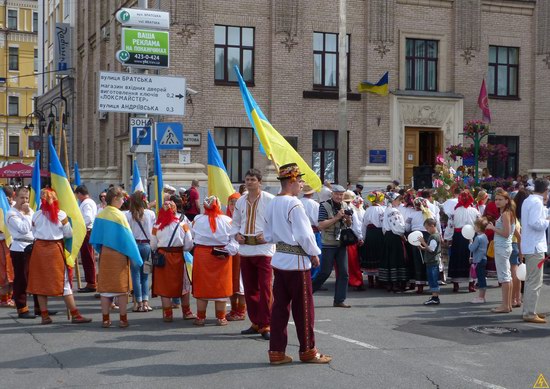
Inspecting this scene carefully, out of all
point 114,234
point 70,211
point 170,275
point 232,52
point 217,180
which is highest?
point 232,52

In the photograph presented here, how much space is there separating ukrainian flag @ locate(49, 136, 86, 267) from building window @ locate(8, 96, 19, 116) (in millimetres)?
67947

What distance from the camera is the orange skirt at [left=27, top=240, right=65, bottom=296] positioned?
10.3 metres

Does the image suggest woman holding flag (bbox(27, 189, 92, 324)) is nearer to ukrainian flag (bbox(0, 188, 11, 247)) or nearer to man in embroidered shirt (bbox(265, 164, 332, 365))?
ukrainian flag (bbox(0, 188, 11, 247))

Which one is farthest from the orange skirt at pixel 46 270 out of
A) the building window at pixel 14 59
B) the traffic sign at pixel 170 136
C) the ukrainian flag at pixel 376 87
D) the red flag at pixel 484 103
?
the building window at pixel 14 59

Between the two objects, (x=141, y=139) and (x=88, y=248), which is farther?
(x=141, y=139)

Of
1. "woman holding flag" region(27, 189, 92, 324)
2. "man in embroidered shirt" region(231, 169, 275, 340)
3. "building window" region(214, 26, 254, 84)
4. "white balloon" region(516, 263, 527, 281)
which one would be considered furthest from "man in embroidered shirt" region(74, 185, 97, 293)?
"building window" region(214, 26, 254, 84)

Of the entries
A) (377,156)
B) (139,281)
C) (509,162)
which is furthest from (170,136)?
(509,162)

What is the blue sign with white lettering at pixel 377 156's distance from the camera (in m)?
27.8

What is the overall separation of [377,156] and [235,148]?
5070mm

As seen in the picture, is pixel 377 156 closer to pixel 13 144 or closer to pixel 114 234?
pixel 114 234

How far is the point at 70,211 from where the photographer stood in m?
10.9

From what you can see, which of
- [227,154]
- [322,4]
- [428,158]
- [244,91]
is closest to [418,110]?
[428,158]

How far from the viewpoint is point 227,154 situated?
26703 mm

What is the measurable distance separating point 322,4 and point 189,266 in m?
18.3
